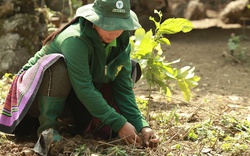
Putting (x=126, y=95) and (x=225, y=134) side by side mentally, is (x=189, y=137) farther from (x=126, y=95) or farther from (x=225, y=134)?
(x=126, y=95)

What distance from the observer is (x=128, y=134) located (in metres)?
3.11

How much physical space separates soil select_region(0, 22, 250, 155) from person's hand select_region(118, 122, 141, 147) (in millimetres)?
51

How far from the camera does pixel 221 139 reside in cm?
351

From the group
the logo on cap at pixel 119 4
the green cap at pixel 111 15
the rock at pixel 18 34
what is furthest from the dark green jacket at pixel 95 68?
the rock at pixel 18 34

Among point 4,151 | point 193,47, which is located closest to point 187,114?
point 4,151

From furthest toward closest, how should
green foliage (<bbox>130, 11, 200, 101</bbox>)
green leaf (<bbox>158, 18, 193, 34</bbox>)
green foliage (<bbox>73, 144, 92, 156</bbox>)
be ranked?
green foliage (<bbox>130, 11, 200, 101</bbox>)
green leaf (<bbox>158, 18, 193, 34</bbox>)
green foliage (<bbox>73, 144, 92, 156</bbox>)

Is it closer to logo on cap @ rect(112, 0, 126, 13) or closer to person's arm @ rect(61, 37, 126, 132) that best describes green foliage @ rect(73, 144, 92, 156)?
person's arm @ rect(61, 37, 126, 132)

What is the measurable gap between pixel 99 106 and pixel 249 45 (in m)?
4.95

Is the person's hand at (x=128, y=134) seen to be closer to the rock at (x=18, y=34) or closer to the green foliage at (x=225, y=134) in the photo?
the green foliage at (x=225, y=134)

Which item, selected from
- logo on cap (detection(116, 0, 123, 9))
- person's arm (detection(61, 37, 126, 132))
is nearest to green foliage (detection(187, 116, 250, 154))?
person's arm (detection(61, 37, 126, 132))

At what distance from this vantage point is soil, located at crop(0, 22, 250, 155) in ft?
10.6

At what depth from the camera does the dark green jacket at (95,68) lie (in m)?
3.01

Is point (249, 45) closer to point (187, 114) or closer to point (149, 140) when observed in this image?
point (187, 114)

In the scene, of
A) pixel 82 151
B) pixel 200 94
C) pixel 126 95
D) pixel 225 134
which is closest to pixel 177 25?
pixel 126 95
